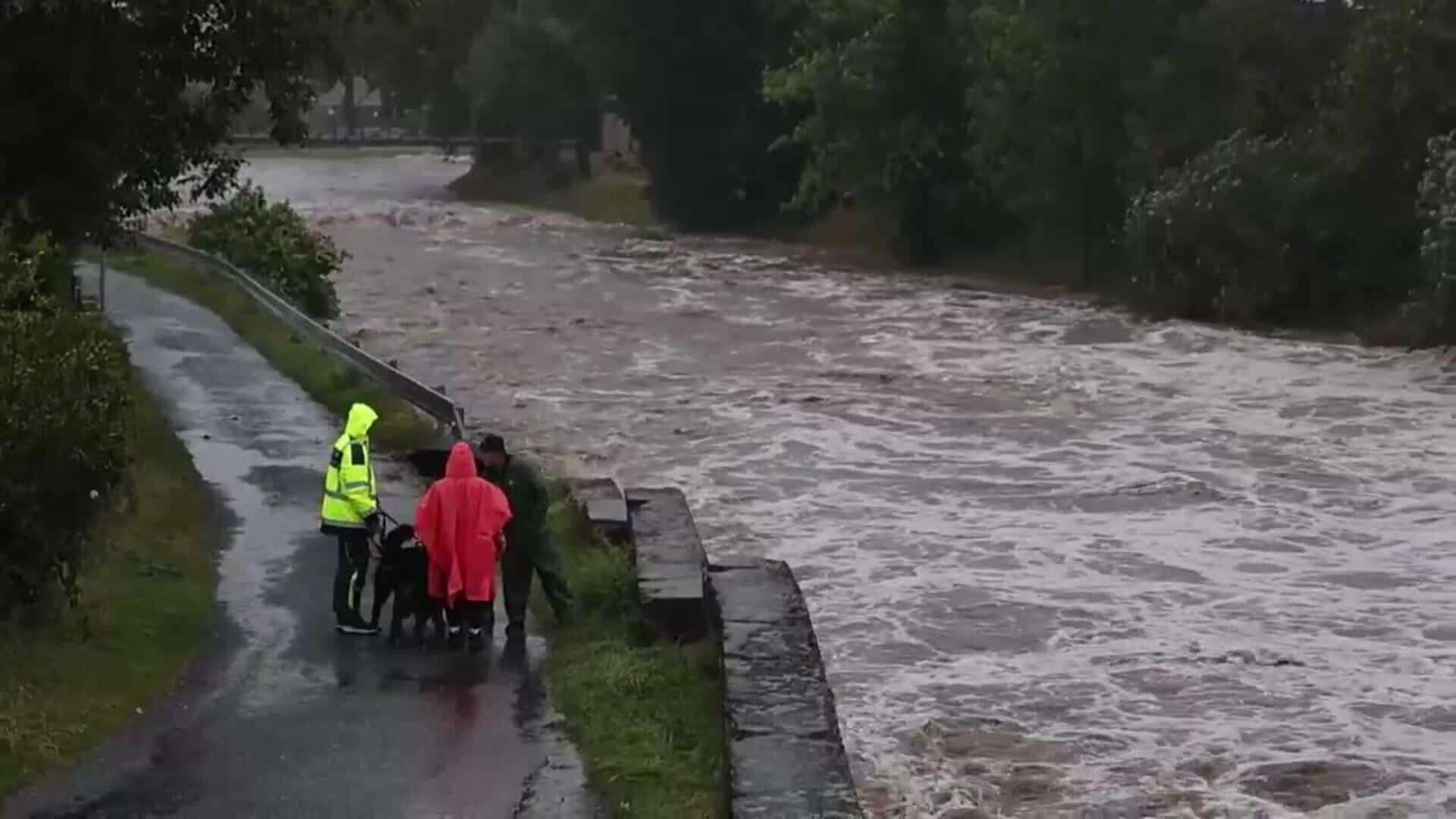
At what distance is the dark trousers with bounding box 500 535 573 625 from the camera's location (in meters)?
12.8

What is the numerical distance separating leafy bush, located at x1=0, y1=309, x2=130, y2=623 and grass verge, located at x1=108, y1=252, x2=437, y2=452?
8.13 meters

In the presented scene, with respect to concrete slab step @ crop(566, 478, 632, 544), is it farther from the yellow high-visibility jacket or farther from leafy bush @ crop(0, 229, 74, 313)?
leafy bush @ crop(0, 229, 74, 313)

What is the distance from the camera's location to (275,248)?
125ft

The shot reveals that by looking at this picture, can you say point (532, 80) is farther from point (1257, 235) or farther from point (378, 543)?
point (378, 543)

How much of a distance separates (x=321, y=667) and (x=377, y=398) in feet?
37.3

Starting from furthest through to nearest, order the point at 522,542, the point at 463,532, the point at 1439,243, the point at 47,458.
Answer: the point at 1439,243
the point at 522,542
the point at 463,532
the point at 47,458

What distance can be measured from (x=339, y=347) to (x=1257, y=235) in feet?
66.3

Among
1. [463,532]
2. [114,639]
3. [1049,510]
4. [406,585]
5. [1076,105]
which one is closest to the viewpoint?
[114,639]

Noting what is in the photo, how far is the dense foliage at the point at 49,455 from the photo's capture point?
1098cm

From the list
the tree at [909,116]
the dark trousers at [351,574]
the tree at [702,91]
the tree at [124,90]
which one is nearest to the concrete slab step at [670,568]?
the dark trousers at [351,574]

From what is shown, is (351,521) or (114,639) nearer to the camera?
(114,639)

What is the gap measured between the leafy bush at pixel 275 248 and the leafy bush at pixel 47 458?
2290 cm

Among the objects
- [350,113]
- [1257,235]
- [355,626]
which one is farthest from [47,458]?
[350,113]

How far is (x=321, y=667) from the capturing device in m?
12.0
